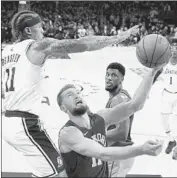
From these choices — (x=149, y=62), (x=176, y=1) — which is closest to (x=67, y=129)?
(x=149, y=62)

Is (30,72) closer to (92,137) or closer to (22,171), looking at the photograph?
(92,137)

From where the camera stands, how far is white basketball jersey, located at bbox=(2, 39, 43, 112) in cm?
335

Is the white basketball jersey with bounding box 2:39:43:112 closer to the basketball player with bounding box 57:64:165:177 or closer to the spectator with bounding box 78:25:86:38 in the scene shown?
the basketball player with bounding box 57:64:165:177

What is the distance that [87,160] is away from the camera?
9.15ft

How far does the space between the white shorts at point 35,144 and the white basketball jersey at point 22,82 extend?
0.46 ft

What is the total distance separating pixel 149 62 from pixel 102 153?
123cm

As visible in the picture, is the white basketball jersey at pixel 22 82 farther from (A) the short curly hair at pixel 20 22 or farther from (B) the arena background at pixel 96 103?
(B) the arena background at pixel 96 103

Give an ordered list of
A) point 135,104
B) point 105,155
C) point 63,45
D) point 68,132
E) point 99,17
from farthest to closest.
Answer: point 99,17 → point 63,45 → point 135,104 → point 68,132 → point 105,155

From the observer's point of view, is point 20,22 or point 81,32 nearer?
point 20,22

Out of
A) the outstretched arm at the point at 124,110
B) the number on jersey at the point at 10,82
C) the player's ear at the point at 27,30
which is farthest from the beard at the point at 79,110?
the player's ear at the point at 27,30

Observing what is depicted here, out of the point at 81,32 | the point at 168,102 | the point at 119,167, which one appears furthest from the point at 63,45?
the point at 81,32

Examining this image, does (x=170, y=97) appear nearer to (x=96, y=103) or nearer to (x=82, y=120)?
(x=96, y=103)

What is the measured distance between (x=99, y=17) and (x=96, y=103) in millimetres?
14860

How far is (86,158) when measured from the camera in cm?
278
